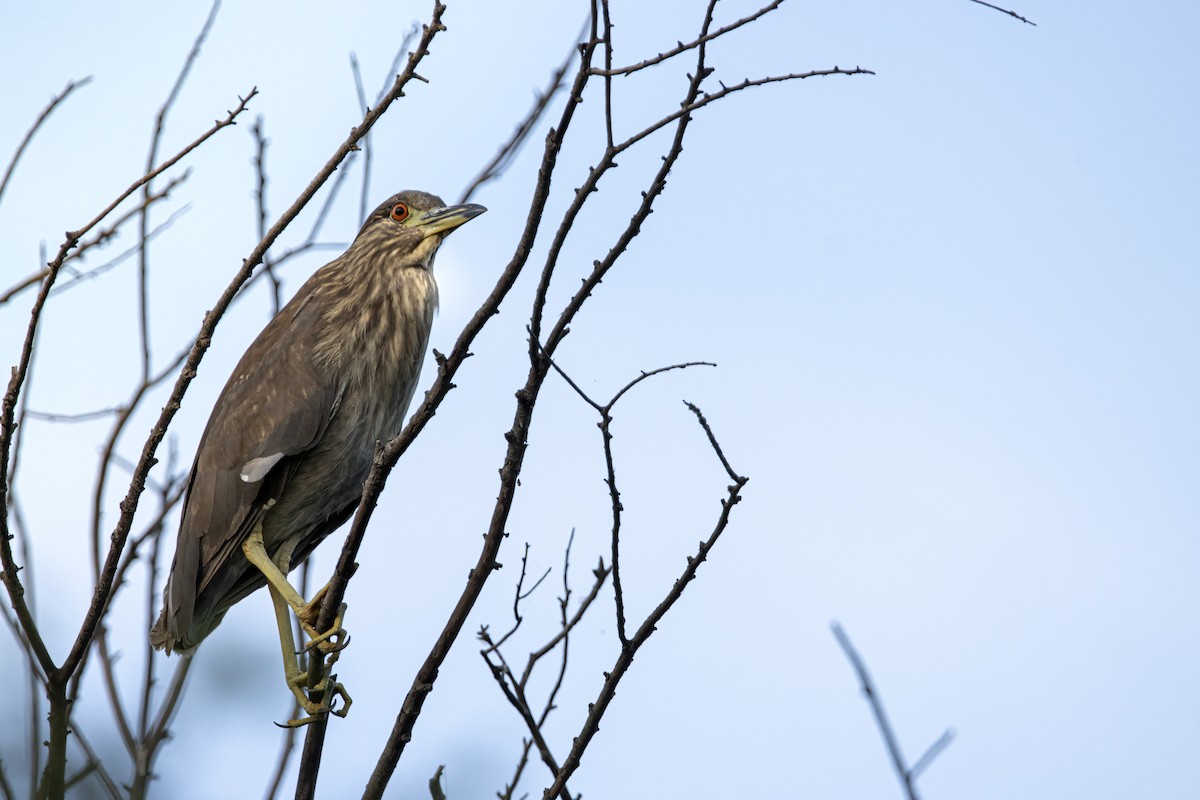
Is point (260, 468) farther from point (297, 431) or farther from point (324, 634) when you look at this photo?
point (324, 634)

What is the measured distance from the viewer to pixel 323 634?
3643mm

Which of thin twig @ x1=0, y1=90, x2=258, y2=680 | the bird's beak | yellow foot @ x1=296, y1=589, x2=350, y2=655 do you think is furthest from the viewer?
the bird's beak

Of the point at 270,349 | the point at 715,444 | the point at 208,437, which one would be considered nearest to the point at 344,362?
the point at 270,349

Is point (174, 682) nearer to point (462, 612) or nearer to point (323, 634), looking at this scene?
point (323, 634)

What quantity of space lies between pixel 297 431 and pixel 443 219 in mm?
1145

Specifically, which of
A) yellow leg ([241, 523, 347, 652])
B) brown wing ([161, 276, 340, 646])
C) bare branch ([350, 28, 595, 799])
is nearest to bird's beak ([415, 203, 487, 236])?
brown wing ([161, 276, 340, 646])

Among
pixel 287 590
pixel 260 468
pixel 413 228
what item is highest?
pixel 413 228

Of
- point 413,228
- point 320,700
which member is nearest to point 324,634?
point 320,700

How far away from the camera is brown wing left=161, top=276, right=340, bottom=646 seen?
14.2 ft

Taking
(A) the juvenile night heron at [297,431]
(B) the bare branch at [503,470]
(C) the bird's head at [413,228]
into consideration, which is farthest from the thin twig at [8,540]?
→ (C) the bird's head at [413,228]

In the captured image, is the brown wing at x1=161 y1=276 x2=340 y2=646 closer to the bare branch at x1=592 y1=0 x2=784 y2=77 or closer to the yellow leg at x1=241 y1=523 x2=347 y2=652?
the yellow leg at x1=241 y1=523 x2=347 y2=652

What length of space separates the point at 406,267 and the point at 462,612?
7.22ft

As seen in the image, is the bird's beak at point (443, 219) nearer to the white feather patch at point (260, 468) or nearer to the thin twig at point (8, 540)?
the white feather patch at point (260, 468)

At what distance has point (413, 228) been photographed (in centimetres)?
491
